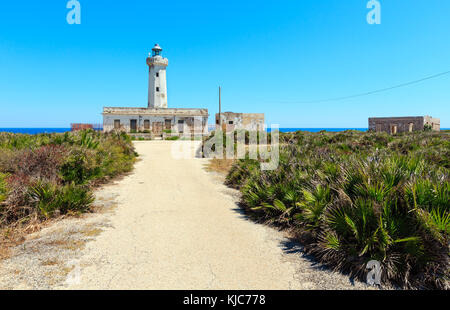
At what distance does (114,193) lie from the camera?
8531mm

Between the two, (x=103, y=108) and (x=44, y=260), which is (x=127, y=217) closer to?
(x=44, y=260)

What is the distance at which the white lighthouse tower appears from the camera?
45.9m

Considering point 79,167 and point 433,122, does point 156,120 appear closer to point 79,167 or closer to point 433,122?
point 79,167

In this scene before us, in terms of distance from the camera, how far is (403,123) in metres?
32.0

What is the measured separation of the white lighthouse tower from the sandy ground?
41827 mm

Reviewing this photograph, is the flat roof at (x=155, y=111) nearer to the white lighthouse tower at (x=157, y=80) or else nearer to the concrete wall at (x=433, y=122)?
the white lighthouse tower at (x=157, y=80)

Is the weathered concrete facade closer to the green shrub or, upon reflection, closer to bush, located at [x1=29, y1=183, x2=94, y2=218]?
bush, located at [x1=29, y1=183, x2=94, y2=218]

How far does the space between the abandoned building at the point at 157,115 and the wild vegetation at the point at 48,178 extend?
32192 millimetres

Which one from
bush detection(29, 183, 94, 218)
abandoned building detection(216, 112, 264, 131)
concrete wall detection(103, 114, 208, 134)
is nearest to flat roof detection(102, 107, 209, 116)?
concrete wall detection(103, 114, 208, 134)

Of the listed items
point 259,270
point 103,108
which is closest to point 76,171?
point 259,270

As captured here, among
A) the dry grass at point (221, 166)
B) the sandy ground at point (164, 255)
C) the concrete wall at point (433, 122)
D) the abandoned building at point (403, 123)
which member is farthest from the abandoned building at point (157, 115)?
the sandy ground at point (164, 255)

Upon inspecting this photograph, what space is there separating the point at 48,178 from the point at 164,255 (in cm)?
481

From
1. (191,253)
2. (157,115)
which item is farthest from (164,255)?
(157,115)
